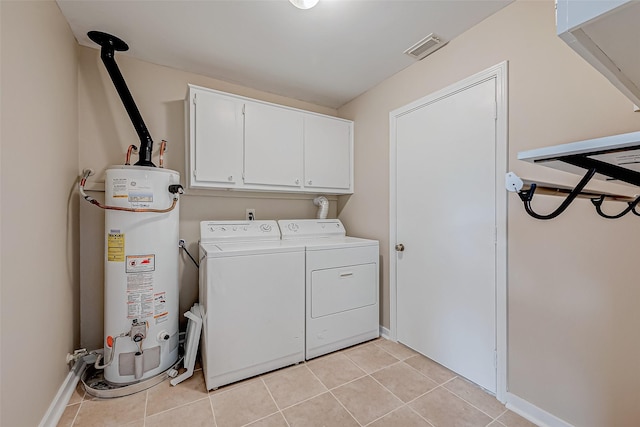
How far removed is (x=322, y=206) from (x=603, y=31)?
9.03 feet

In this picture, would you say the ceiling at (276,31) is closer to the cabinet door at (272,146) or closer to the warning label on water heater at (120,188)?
the cabinet door at (272,146)

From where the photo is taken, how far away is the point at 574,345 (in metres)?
1.44

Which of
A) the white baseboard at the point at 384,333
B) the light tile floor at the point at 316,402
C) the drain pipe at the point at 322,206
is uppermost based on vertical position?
the drain pipe at the point at 322,206

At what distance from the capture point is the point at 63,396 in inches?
66.9

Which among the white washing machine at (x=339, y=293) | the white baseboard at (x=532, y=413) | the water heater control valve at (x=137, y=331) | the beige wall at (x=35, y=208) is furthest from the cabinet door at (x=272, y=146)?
the white baseboard at (x=532, y=413)

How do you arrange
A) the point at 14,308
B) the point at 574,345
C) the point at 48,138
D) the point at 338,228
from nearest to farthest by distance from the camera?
the point at 14,308 → the point at 574,345 → the point at 48,138 → the point at 338,228

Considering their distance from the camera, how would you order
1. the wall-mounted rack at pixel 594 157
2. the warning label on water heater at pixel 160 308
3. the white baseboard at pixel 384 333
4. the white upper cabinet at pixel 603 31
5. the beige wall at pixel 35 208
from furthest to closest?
the white baseboard at pixel 384 333, the warning label on water heater at pixel 160 308, the beige wall at pixel 35 208, the wall-mounted rack at pixel 594 157, the white upper cabinet at pixel 603 31

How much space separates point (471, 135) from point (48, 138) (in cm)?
267

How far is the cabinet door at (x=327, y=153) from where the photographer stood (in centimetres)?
281

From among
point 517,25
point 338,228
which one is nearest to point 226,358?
point 338,228

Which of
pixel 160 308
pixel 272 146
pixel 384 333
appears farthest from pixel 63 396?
pixel 384 333

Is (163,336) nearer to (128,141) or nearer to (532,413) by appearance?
(128,141)

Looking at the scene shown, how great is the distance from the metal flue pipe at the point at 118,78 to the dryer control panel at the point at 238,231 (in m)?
0.69

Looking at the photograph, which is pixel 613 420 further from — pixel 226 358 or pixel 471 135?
pixel 226 358
